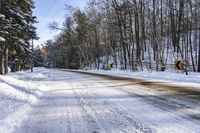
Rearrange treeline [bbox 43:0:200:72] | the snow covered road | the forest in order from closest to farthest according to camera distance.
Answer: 1. the snow covered road
2. the forest
3. treeline [bbox 43:0:200:72]

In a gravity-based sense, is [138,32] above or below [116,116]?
above

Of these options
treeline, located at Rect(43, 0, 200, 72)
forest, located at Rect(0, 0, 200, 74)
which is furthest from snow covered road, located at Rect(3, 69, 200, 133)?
treeline, located at Rect(43, 0, 200, 72)

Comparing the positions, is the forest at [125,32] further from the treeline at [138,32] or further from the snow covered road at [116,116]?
the snow covered road at [116,116]

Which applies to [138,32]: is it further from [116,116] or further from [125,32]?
[116,116]

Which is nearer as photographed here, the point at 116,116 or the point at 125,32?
the point at 116,116

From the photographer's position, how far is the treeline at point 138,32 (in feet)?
133

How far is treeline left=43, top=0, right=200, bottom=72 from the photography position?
40.4 m

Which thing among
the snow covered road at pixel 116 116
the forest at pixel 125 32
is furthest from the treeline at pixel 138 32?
the snow covered road at pixel 116 116

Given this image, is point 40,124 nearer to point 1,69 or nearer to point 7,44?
point 7,44

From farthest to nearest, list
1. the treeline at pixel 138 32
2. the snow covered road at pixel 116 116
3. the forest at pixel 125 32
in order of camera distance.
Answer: the treeline at pixel 138 32, the forest at pixel 125 32, the snow covered road at pixel 116 116

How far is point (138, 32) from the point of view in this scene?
40406 millimetres

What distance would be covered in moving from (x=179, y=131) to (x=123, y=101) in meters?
4.19

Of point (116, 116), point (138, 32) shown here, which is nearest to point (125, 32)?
point (138, 32)

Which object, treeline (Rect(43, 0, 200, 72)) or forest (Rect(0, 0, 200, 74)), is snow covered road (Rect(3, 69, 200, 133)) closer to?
forest (Rect(0, 0, 200, 74))
